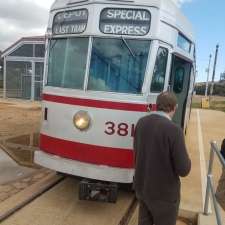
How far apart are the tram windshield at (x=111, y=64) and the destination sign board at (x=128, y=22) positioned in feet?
0.43

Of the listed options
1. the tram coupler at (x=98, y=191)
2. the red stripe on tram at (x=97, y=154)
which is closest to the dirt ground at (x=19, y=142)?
the red stripe on tram at (x=97, y=154)

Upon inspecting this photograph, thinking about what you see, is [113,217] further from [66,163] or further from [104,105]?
[104,105]

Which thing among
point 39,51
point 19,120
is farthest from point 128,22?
point 39,51

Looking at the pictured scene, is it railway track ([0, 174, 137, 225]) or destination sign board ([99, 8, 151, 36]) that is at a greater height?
destination sign board ([99, 8, 151, 36])

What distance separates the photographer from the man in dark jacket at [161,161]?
368cm

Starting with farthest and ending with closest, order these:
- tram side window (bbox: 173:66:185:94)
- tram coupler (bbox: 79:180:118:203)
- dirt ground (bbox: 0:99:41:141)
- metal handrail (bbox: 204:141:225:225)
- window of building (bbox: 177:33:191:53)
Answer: dirt ground (bbox: 0:99:41:141), tram side window (bbox: 173:66:185:94), window of building (bbox: 177:33:191:53), tram coupler (bbox: 79:180:118:203), metal handrail (bbox: 204:141:225:225)

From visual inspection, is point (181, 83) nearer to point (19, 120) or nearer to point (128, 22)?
point (128, 22)

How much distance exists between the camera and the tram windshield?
6.14 metres

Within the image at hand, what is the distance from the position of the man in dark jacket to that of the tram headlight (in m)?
2.21

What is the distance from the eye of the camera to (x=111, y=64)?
6.18m

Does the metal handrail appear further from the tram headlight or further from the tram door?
the tram door

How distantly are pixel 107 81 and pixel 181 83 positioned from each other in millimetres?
3011

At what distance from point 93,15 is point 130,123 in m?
1.76

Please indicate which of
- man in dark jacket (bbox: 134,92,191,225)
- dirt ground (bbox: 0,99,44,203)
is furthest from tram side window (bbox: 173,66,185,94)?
man in dark jacket (bbox: 134,92,191,225)
